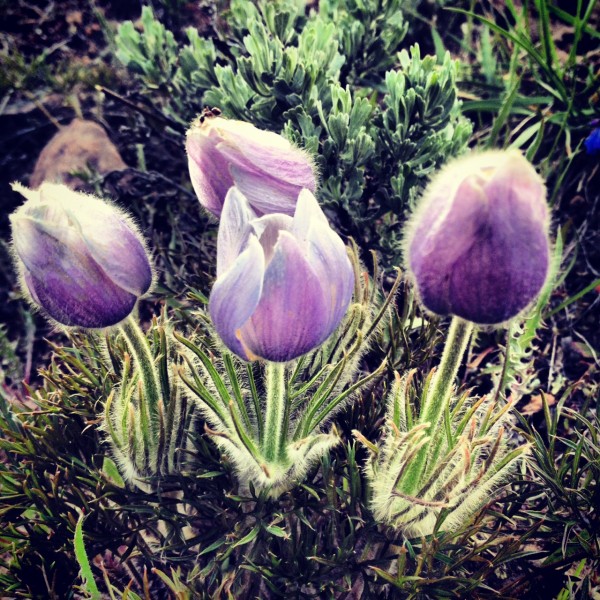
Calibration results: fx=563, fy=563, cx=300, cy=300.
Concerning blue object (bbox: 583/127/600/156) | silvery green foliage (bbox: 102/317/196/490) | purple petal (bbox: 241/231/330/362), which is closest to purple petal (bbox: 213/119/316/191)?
purple petal (bbox: 241/231/330/362)

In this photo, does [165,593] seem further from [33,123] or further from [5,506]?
[33,123]

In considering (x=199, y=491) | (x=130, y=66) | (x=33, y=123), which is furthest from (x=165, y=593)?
(x=33, y=123)

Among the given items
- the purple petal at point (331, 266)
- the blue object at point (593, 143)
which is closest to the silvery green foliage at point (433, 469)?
the purple petal at point (331, 266)

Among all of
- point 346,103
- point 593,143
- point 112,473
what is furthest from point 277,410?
point 593,143

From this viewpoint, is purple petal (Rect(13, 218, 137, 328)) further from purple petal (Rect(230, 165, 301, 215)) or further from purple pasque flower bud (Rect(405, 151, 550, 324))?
purple pasque flower bud (Rect(405, 151, 550, 324))

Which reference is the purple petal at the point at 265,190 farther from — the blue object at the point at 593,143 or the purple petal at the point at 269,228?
the blue object at the point at 593,143

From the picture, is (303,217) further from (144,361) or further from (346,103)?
(346,103)
